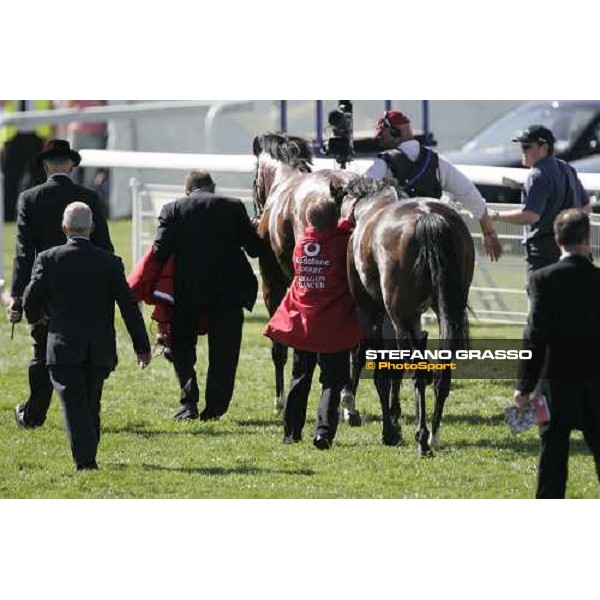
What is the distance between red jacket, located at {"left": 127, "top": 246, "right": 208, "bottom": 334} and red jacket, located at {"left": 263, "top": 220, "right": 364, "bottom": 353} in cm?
140

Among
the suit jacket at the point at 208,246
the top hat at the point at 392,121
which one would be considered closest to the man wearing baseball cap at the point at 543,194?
the top hat at the point at 392,121

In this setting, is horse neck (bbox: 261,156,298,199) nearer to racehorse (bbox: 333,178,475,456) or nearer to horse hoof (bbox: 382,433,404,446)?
racehorse (bbox: 333,178,475,456)

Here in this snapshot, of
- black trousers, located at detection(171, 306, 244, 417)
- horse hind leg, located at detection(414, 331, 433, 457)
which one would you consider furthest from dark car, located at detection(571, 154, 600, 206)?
horse hind leg, located at detection(414, 331, 433, 457)

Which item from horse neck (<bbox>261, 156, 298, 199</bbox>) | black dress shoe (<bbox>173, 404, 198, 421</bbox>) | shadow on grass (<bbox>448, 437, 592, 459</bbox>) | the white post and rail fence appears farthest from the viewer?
the white post and rail fence

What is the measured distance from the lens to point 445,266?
9.65 meters

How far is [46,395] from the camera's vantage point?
11.1 m

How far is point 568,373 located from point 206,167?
6.46 meters

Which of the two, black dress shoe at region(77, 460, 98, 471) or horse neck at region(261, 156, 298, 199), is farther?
horse neck at region(261, 156, 298, 199)

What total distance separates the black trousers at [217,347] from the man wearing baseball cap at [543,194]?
1971 millimetres

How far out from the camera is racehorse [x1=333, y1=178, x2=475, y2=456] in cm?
968

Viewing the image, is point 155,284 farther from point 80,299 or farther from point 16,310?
point 80,299

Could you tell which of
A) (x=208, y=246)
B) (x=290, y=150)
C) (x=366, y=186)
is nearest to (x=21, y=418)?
(x=208, y=246)

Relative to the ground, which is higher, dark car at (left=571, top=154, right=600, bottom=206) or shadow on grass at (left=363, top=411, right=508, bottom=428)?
dark car at (left=571, top=154, right=600, bottom=206)
